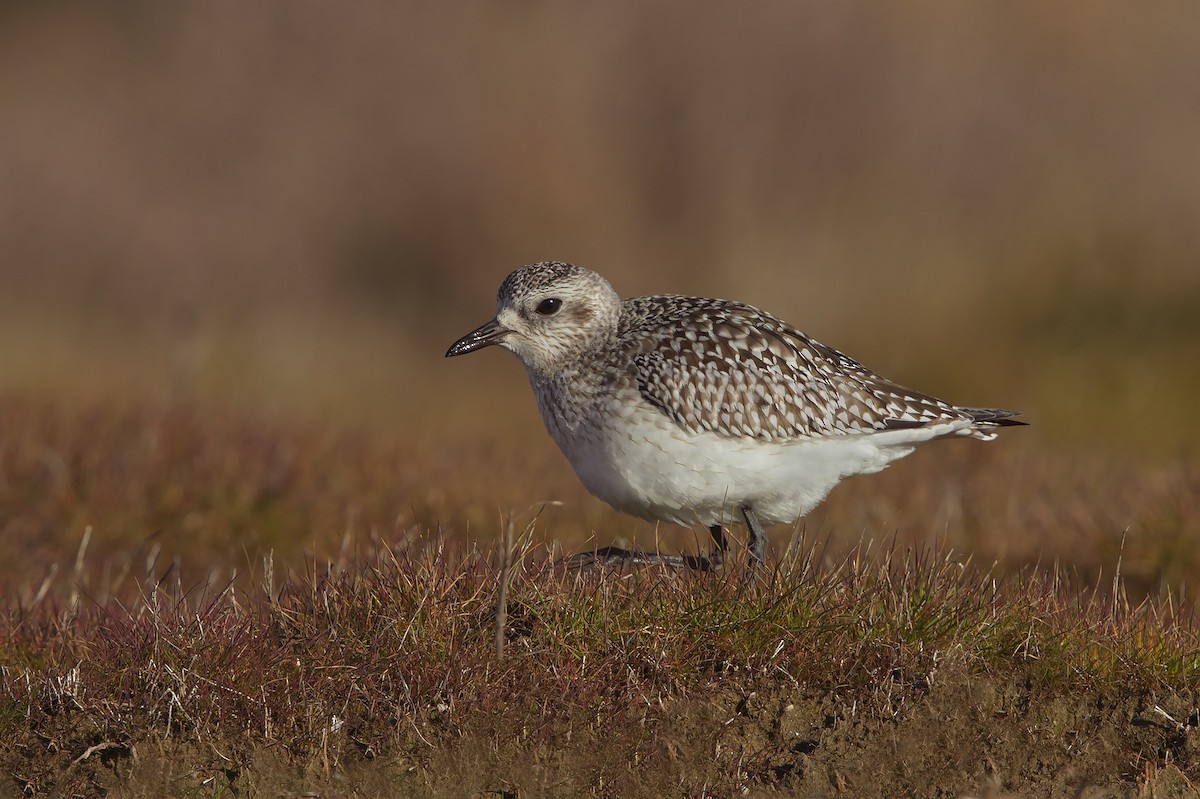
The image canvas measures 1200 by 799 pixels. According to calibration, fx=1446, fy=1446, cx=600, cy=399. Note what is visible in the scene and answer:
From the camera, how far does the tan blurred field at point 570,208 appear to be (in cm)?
1258

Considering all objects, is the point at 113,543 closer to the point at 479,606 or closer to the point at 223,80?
the point at 479,606

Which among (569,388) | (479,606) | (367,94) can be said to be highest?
(367,94)

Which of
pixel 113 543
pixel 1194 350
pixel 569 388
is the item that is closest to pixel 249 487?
pixel 113 543

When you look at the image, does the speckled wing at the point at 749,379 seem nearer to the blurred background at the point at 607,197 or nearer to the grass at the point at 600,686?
the grass at the point at 600,686

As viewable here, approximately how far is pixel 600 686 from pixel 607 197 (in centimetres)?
1118

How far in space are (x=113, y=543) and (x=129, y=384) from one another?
430 centimetres

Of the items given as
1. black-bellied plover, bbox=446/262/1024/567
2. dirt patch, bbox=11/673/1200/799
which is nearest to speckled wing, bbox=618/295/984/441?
black-bellied plover, bbox=446/262/1024/567

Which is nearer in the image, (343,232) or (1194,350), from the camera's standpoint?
(1194,350)

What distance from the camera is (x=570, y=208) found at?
1559cm

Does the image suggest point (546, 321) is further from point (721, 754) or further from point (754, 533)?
point (721, 754)

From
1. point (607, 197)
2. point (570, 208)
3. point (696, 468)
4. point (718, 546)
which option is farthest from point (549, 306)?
point (607, 197)

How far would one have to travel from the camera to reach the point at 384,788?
15.9 feet

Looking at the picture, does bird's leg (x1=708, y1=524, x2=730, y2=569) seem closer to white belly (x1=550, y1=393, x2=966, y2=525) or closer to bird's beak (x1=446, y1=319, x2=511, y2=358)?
white belly (x1=550, y1=393, x2=966, y2=525)

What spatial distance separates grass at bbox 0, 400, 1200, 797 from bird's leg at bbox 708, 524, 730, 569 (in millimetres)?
286
